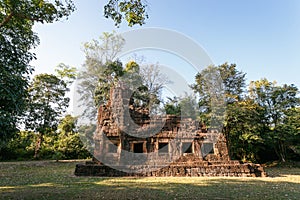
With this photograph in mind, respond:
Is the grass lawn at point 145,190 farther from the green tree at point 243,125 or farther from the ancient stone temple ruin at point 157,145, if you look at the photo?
the green tree at point 243,125

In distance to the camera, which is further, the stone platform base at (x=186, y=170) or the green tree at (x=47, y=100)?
the green tree at (x=47, y=100)

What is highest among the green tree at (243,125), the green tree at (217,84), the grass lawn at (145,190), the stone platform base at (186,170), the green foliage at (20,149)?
the green tree at (217,84)

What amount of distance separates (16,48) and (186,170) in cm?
907

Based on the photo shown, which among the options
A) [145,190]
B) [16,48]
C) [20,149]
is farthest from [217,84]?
[20,149]

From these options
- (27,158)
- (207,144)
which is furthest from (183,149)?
(27,158)

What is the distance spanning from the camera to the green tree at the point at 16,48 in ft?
16.5

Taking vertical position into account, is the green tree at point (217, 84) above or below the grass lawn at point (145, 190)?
above

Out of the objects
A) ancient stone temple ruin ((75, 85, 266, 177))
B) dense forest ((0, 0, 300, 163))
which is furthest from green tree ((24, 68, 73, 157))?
ancient stone temple ruin ((75, 85, 266, 177))

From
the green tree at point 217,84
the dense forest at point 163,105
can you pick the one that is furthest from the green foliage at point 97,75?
the green tree at point 217,84

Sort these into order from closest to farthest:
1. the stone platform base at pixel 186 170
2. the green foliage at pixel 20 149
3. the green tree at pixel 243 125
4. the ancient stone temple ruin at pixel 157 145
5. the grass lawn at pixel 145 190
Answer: the grass lawn at pixel 145 190, the stone platform base at pixel 186 170, the ancient stone temple ruin at pixel 157 145, the green tree at pixel 243 125, the green foliage at pixel 20 149

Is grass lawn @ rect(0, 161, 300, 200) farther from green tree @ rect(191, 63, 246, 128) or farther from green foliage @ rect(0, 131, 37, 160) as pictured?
green foliage @ rect(0, 131, 37, 160)

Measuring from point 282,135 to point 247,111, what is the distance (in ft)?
12.7

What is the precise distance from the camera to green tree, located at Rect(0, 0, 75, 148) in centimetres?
502

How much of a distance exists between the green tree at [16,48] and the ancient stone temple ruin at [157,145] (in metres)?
5.97
